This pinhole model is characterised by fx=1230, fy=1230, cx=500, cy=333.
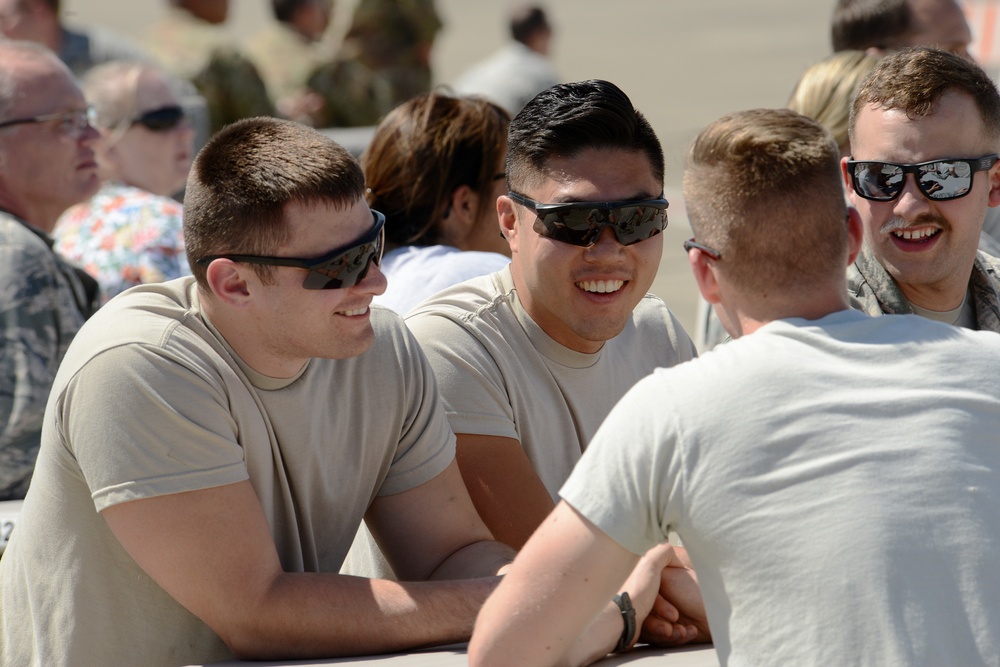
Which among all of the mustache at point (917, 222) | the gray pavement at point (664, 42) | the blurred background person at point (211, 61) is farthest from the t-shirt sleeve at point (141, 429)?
the gray pavement at point (664, 42)

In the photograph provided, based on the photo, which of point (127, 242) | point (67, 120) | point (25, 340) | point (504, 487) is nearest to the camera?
point (504, 487)

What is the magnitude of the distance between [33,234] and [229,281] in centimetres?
159

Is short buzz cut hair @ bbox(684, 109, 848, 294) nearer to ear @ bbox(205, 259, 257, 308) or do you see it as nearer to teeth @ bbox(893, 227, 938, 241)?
ear @ bbox(205, 259, 257, 308)

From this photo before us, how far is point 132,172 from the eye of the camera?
5234 millimetres

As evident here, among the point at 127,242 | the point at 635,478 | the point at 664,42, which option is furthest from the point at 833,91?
the point at 664,42

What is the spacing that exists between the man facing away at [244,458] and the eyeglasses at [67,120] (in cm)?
196

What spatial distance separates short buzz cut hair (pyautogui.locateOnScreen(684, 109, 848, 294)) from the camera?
177 cm

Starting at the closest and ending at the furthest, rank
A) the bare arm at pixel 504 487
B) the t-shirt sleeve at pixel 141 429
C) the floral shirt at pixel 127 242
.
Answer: the t-shirt sleeve at pixel 141 429 < the bare arm at pixel 504 487 < the floral shirt at pixel 127 242

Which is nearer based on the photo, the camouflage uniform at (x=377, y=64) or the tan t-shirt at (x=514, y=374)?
the tan t-shirt at (x=514, y=374)

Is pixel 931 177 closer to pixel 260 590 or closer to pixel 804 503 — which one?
pixel 804 503

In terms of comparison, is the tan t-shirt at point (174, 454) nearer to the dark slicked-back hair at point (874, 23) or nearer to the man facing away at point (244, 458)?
the man facing away at point (244, 458)

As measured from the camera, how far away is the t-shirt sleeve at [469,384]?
2.68 meters

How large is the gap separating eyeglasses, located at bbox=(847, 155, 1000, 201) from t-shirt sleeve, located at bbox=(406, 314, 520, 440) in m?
0.98

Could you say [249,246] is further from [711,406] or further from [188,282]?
[711,406]
